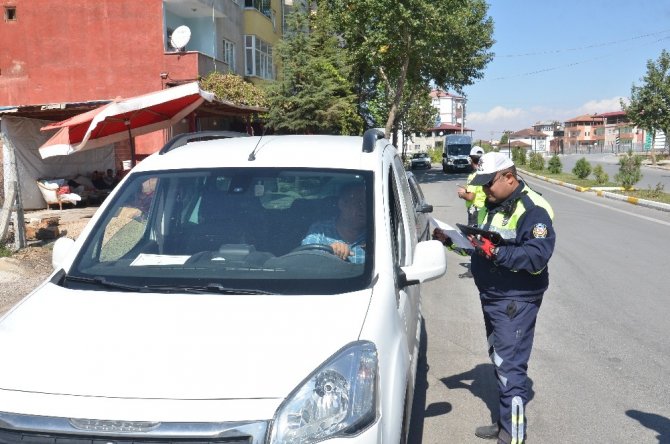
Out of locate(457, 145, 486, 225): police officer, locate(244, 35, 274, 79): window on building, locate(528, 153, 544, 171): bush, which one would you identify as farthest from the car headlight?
locate(528, 153, 544, 171): bush

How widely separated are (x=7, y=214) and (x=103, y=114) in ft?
7.04

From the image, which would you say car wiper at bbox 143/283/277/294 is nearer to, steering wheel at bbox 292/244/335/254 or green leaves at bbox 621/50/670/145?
steering wheel at bbox 292/244/335/254

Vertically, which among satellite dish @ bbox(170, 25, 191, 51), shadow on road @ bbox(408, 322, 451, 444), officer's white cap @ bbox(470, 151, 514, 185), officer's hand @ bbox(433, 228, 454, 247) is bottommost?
shadow on road @ bbox(408, 322, 451, 444)

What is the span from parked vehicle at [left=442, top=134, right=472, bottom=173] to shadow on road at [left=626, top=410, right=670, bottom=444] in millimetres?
44294

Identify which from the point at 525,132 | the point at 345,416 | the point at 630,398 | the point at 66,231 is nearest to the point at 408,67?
the point at 66,231

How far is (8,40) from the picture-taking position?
23266 mm

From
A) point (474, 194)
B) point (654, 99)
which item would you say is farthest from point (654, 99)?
point (474, 194)

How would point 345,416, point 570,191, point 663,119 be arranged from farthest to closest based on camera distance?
1. point 663,119
2. point 570,191
3. point 345,416

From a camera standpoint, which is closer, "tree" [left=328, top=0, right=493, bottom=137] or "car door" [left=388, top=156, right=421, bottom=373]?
"car door" [left=388, top=156, right=421, bottom=373]

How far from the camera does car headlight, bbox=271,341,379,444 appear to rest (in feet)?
7.49

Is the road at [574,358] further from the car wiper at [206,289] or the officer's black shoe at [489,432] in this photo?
the car wiper at [206,289]

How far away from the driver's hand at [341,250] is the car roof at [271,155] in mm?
496

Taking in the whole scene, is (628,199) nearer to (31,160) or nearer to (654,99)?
(31,160)

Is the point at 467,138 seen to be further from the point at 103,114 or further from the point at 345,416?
the point at 345,416
